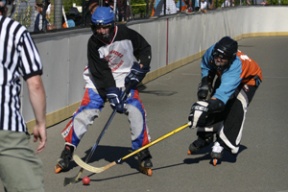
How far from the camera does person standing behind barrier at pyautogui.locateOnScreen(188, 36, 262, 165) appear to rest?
26.3ft

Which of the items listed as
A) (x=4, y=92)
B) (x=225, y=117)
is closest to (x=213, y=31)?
(x=225, y=117)

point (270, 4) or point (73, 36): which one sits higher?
point (73, 36)

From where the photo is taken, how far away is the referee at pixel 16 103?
4.55 meters

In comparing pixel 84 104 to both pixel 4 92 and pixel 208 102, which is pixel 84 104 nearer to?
pixel 208 102

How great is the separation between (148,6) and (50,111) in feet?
22.2

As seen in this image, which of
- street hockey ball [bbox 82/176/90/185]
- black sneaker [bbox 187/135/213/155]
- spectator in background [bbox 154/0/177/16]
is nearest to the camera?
street hockey ball [bbox 82/176/90/185]

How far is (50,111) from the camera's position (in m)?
10.4

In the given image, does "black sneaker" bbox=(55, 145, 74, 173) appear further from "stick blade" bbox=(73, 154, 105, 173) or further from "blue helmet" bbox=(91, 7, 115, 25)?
"blue helmet" bbox=(91, 7, 115, 25)

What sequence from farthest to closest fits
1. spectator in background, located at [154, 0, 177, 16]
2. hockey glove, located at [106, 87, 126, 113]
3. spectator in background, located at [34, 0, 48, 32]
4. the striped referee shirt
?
spectator in background, located at [154, 0, 177, 16]
spectator in background, located at [34, 0, 48, 32]
hockey glove, located at [106, 87, 126, 113]
the striped referee shirt

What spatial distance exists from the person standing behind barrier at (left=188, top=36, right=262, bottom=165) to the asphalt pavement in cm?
26

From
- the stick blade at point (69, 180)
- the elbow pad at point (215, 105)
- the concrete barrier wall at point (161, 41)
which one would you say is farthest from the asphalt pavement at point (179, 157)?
the elbow pad at point (215, 105)

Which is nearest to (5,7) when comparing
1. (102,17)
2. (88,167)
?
(102,17)

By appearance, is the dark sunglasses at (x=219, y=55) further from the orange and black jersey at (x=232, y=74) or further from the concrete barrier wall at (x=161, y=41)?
the concrete barrier wall at (x=161, y=41)

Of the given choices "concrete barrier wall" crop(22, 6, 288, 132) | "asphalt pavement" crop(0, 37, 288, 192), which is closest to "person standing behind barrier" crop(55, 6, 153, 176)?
"asphalt pavement" crop(0, 37, 288, 192)
